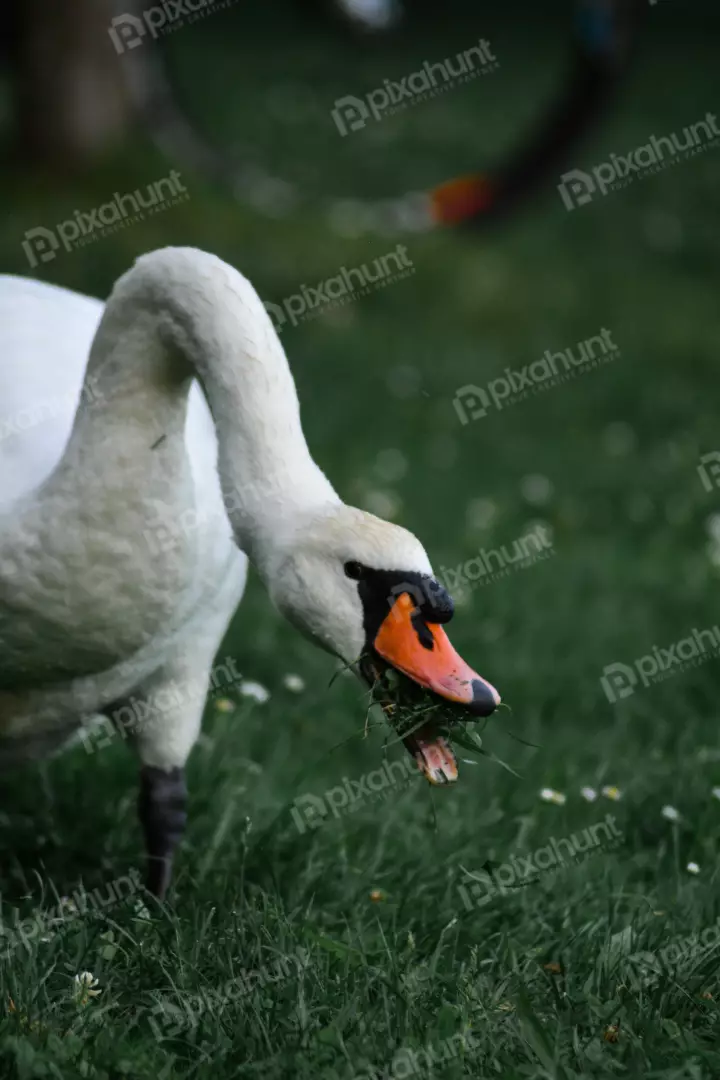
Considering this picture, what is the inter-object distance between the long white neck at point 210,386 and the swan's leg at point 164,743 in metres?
0.66

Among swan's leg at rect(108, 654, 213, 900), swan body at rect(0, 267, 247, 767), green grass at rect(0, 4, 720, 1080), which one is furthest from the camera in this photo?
swan's leg at rect(108, 654, 213, 900)

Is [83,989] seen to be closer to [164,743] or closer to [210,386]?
[164,743]

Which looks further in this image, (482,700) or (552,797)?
(552,797)

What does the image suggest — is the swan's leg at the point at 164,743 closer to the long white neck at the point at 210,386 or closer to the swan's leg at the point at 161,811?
the swan's leg at the point at 161,811

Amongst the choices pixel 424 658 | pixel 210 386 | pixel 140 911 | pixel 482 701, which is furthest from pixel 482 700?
pixel 140 911

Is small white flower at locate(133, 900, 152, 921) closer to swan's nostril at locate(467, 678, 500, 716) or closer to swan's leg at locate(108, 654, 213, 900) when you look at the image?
swan's leg at locate(108, 654, 213, 900)

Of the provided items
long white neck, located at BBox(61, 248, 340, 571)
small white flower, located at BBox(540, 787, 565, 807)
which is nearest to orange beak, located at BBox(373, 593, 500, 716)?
long white neck, located at BBox(61, 248, 340, 571)

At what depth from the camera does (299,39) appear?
810 inches

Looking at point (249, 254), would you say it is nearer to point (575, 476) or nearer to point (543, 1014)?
point (575, 476)

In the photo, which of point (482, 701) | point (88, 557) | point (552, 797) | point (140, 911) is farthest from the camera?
point (552, 797)

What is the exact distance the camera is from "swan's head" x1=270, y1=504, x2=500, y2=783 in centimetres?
232

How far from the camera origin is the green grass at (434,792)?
266 cm

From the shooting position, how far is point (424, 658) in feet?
7.72

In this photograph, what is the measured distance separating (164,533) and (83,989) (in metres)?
0.87
